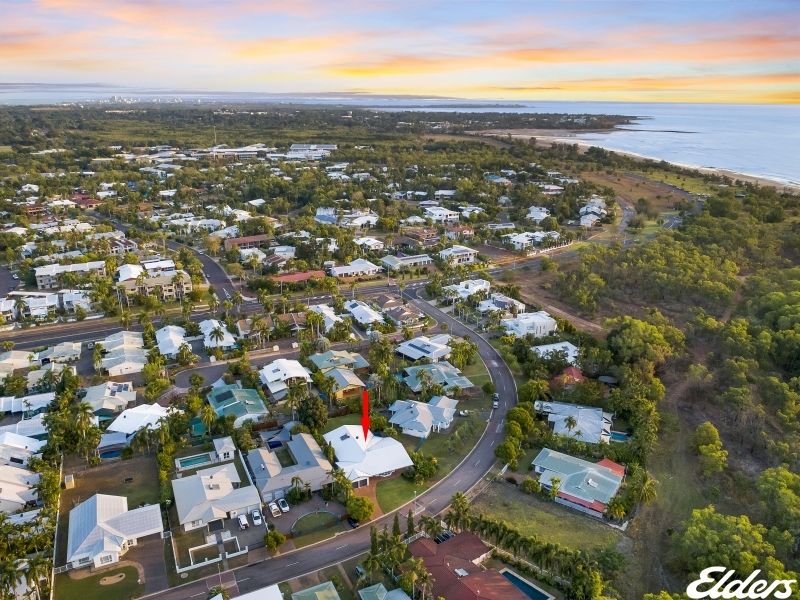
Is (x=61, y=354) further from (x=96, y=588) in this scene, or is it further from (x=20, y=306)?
(x=96, y=588)

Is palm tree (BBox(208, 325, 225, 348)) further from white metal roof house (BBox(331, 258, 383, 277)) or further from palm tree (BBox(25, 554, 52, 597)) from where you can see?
palm tree (BBox(25, 554, 52, 597))

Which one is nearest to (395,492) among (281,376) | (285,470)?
(285,470)

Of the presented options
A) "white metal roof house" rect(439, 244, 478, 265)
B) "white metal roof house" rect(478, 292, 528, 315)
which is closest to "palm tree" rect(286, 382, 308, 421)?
"white metal roof house" rect(478, 292, 528, 315)

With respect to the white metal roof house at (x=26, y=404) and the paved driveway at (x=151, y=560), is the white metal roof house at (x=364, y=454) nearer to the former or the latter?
the paved driveway at (x=151, y=560)

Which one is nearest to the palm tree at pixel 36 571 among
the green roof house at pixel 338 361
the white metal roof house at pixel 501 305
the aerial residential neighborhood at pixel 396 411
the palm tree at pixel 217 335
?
the aerial residential neighborhood at pixel 396 411

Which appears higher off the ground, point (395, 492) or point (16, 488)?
point (16, 488)

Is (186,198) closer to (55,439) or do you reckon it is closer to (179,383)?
(179,383)

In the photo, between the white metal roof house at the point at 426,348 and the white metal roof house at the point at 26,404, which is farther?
the white metal roof house at the point at 426,348
